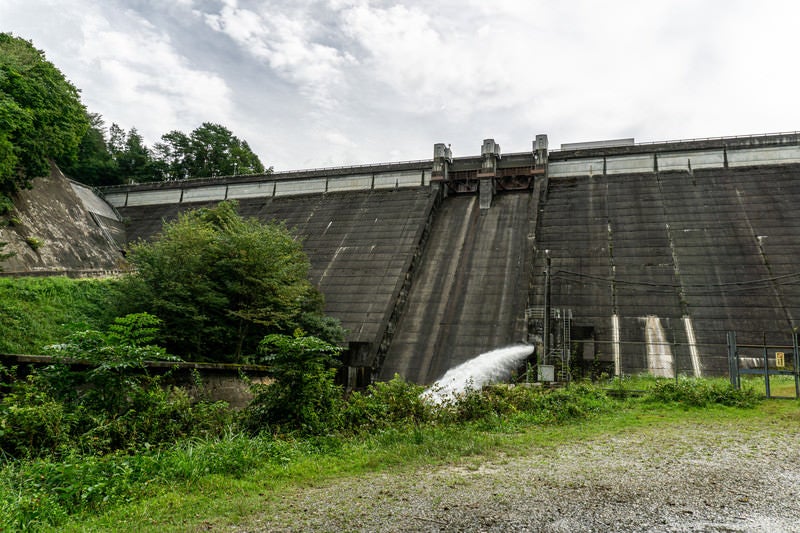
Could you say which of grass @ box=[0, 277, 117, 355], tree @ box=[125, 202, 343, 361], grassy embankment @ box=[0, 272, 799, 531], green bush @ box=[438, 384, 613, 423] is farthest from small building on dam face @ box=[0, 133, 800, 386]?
grass @ box=[0, 277, 117, 355]

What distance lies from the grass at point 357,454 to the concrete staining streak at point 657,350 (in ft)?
16.8

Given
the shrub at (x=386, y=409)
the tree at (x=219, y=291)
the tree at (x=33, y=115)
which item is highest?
the tree at (x=33, y=115)

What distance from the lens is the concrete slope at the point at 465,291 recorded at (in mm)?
19031

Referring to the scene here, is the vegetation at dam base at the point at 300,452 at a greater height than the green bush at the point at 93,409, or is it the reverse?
the green bush at the point at 93,409

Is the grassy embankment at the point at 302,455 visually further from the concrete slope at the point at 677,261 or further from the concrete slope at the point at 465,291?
the concrete slope at the point at 465,291

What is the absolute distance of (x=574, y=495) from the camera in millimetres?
5480

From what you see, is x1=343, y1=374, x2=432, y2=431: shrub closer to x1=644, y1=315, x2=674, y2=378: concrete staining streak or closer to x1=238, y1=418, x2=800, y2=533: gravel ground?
x1=238, y1=418, x2=800, y2=533: gravel ground

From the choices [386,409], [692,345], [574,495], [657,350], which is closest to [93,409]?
[386,409]

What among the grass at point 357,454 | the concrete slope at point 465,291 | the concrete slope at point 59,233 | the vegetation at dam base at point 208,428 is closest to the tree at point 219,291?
the concrete slope at point 465,291

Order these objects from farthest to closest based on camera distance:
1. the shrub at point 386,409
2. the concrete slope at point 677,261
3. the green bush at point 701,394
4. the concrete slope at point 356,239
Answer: the concrete slope at point 356,239
the concrete slope at point 677,261
the green bush at point 701,394
the shrub at point 386,409

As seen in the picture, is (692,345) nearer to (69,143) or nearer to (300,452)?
(300,452)

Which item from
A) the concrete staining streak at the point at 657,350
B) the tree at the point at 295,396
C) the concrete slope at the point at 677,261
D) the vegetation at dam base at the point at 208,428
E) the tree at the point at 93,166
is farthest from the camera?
the tree at the point at 93,166

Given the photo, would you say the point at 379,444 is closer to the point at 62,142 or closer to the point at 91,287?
the point at 91,287

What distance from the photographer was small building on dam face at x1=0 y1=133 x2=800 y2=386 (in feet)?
59.5
